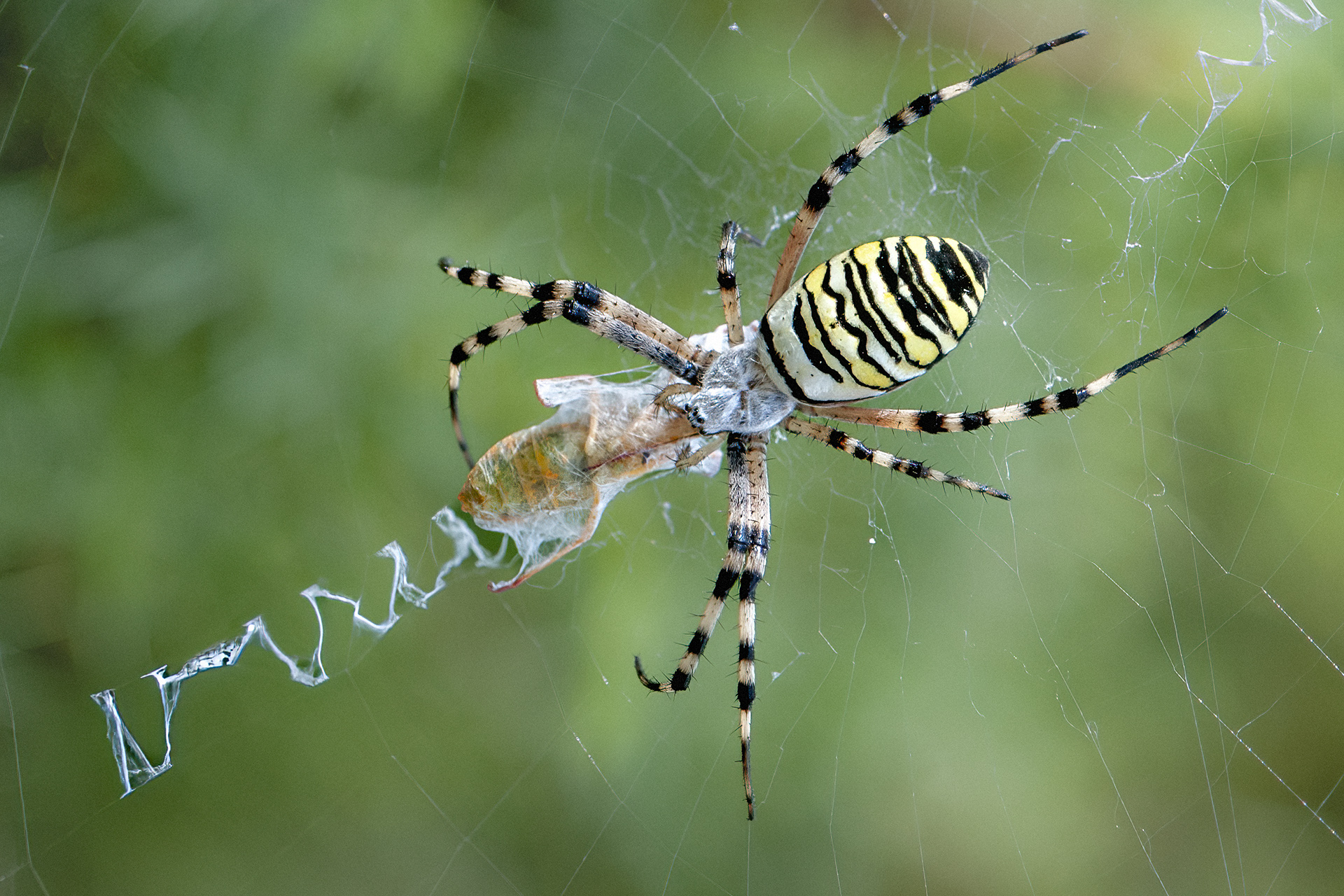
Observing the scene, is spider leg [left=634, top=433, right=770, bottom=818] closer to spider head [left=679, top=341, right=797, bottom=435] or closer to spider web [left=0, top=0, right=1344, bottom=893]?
spider head [left=679, top=341, right=797, bottom=435]

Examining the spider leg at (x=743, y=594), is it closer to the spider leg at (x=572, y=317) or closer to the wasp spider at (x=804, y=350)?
the wasp spider at (x=804, y=350)

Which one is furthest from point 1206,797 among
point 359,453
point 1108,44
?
point 359,453

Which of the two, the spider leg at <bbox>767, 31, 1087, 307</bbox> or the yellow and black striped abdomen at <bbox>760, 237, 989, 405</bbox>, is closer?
the yellow and black striped abdomen at <bbox>760, 237, 989, 405</bbox>

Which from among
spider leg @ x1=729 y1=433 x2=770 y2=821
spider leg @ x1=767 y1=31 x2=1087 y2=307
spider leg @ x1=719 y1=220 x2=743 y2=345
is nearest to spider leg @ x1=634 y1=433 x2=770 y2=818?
spider leg @ x1=729 y1=433 x2=770 y2=821

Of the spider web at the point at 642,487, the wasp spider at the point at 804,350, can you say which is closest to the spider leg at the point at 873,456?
the wasp spider at the point at 804,350

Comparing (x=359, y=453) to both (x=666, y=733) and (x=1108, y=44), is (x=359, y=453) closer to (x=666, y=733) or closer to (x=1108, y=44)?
(x=666, y=733)

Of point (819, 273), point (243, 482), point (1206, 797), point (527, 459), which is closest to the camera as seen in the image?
point (819, 273)
